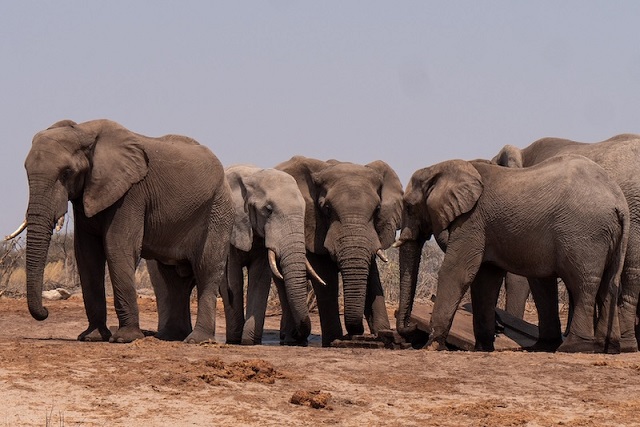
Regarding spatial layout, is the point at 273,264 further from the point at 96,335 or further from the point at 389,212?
the point at 96,335

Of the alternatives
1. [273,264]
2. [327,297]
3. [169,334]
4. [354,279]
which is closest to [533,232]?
[354,279]

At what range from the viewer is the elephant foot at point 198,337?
1359cm

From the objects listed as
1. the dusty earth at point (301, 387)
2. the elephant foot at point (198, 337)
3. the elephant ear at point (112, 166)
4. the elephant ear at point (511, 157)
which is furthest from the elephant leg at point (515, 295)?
the elephant ear at point (112, 166)

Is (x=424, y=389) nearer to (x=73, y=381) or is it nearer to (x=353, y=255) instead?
(x=73, y=381)

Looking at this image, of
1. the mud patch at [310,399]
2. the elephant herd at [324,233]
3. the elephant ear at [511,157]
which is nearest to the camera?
the mud patch at [310,399]

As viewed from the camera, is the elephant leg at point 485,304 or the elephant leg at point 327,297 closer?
the elephant leg at point 485,304

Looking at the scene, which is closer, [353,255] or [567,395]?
[567,395]

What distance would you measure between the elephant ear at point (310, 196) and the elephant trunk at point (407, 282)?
1.07 meters

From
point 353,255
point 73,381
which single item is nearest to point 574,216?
point 353,255

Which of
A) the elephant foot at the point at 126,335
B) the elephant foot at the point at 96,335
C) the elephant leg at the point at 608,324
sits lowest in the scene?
the elephant foot at the point at 96,335

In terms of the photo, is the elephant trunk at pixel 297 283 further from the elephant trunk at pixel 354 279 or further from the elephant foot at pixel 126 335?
the elephant foot at pixel 126 335

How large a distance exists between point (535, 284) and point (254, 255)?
3.10 meters

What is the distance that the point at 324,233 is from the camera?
1566 centimetres

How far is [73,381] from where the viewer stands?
1020 cm
